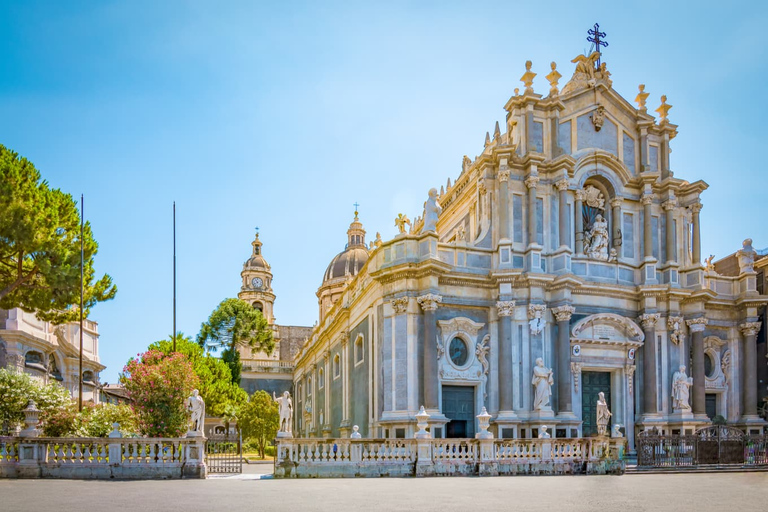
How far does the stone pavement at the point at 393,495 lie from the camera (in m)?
13.3

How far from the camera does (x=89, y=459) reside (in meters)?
20.5

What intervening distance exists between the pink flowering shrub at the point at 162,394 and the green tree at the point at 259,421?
87.4 ft

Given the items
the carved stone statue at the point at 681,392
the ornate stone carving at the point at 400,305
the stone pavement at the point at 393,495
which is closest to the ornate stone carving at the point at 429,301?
the ornate stone carving at the point at 400,305

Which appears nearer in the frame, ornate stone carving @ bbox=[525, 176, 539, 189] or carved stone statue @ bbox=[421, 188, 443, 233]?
carved stone statue @ bbox=[421, 188, 443, 233]

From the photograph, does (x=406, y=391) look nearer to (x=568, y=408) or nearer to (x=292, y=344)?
(x=568, y=408)

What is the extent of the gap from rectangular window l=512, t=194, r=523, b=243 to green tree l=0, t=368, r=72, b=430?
61.2 ft

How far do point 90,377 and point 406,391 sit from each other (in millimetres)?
37489

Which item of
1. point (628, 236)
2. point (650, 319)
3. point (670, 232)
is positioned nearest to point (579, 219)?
point (628, 236)

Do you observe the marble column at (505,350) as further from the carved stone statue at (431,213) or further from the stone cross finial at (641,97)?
the stone cross finial at (641,97)

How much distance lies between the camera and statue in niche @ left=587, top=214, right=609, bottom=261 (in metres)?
33.5

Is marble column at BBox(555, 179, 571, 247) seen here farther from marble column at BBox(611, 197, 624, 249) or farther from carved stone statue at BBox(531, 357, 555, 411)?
carved stone statue at BBox(531, 357, 555, 411)

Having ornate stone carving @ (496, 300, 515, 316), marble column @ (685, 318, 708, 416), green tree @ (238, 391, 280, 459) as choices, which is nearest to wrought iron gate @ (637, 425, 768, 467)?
marble column @ (685, 318, 708, 416)

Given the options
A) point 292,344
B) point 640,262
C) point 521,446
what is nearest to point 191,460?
point 521,446

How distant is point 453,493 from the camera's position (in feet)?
53.6
